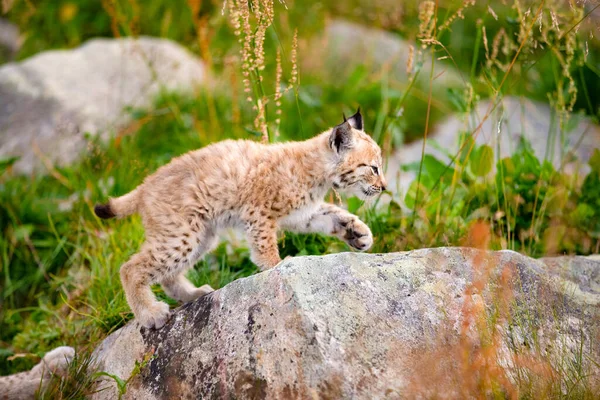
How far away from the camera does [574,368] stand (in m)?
3.07

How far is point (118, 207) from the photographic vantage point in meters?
4.10

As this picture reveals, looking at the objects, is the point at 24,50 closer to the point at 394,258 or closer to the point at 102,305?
the point at 102,305

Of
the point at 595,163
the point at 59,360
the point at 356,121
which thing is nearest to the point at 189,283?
the point at 59,360

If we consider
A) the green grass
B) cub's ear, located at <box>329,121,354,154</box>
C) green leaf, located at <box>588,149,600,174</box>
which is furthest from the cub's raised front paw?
green leaf, located at <box>588,149,600,174</box>

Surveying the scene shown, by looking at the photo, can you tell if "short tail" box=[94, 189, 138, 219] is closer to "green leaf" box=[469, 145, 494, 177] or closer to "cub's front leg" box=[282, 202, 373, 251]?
"cub's front leg" box=[282, 202, 373, 251]

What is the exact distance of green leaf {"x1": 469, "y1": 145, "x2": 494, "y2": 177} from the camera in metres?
4.79

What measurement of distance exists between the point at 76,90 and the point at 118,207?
3.45m

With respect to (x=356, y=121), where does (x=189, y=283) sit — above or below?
below

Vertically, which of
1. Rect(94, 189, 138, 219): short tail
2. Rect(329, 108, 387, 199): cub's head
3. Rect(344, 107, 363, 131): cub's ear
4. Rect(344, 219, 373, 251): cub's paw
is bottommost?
Rect(344, 219, 373, 251): cub's paw

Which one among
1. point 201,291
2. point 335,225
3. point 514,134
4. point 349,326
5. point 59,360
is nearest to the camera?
point 349,326

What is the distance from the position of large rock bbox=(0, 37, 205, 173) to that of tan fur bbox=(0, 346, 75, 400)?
2606 millimetres

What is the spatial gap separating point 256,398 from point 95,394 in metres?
1.09

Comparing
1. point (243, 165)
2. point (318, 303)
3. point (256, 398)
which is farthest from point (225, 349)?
point (243, 165)

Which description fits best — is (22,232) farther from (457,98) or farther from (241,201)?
(457,98)
